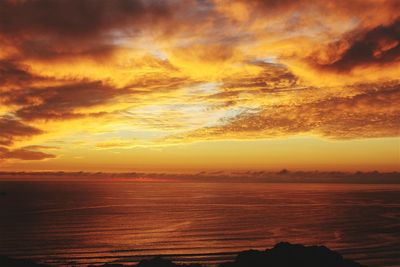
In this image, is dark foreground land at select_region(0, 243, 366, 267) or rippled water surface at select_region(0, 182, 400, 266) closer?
dark foreground land at select_region(0, 243, 366, 267)

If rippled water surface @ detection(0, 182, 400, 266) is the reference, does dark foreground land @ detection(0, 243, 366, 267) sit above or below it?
above

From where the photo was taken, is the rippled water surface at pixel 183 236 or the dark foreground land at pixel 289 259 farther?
the rippled water surface at pixel 183 236

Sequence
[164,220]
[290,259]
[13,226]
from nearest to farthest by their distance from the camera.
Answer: [290,259]
[13,226]
[164,220]

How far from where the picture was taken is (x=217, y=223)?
96250mm

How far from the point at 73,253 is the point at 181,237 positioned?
883 inches

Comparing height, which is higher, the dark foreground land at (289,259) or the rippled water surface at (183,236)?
the dark foreground land at (289,259)

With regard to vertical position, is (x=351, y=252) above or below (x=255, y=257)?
below

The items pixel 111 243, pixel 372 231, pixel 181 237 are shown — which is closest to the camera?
pixel 111 243

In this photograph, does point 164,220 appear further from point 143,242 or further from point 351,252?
point 351,252

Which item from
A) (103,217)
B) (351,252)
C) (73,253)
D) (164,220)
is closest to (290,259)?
(351,252)

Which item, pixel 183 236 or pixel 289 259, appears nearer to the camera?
pixel 289 259

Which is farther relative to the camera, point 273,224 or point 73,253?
point 273,224

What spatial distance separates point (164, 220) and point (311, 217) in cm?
4300

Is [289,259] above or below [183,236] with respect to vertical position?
above
